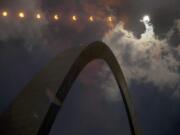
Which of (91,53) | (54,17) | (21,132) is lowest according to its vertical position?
(21,132)

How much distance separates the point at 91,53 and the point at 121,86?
18.7ft

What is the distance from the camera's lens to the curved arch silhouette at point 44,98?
34.1 feet

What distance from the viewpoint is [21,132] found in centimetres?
1031

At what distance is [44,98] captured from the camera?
10922 millimetres

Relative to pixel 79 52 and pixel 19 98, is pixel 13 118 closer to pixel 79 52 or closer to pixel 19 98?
pixel 19 98

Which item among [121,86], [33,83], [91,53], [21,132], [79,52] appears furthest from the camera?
[121,86]

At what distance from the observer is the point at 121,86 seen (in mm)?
20203

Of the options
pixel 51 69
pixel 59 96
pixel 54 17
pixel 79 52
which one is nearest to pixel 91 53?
pixel 79 52

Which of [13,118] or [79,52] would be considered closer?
[13,118]

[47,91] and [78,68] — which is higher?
[78,68]

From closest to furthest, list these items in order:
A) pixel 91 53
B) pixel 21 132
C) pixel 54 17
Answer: pixel 21 132 → pixel 91 53 → pixel 54 17

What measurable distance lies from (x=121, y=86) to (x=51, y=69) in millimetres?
8750

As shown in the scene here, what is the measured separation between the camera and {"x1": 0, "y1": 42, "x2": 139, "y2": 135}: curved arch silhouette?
34.1 ft

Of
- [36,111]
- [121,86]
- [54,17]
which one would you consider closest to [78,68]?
[36,111]
